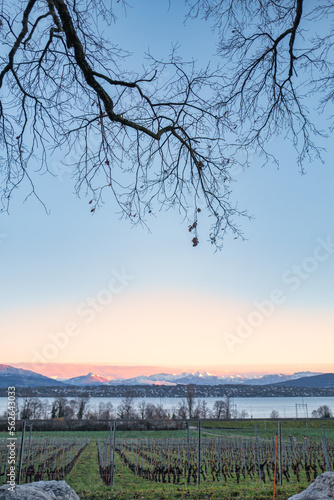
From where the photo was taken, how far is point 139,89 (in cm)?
348

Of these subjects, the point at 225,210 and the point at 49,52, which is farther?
the point at 225,210

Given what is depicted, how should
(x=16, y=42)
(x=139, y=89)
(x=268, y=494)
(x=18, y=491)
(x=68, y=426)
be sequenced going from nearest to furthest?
(x=16, y=42)
(x=139, y=89)
(x=18, y=491)
(x=268, y=494)
(x=68, y=426)

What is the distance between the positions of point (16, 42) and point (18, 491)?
4628 millimetres

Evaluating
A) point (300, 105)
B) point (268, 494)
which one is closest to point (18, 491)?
point (300, 105)

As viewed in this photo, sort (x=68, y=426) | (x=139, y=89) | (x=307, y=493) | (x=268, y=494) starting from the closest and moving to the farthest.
A: (x=139, y=89)
(x=307, y=493)
(x=268, y=494)
(x=68, y=426)

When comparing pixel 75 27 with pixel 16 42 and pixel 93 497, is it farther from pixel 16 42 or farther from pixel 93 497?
pixel 93 497

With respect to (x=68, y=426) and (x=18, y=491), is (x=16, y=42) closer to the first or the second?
(x=18, y=491)

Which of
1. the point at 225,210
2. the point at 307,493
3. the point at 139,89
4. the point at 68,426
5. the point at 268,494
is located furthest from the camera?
the point at 68,426

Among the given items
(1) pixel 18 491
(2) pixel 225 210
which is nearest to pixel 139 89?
(2) pixel 225 210

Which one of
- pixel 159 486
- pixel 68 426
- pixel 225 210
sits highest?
pixel 225 210

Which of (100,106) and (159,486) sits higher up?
(100,106)

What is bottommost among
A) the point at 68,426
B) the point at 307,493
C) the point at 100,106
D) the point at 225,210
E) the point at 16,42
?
the point at 68,426

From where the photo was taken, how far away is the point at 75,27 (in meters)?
3.29

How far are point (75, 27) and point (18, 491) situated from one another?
4.84 m
